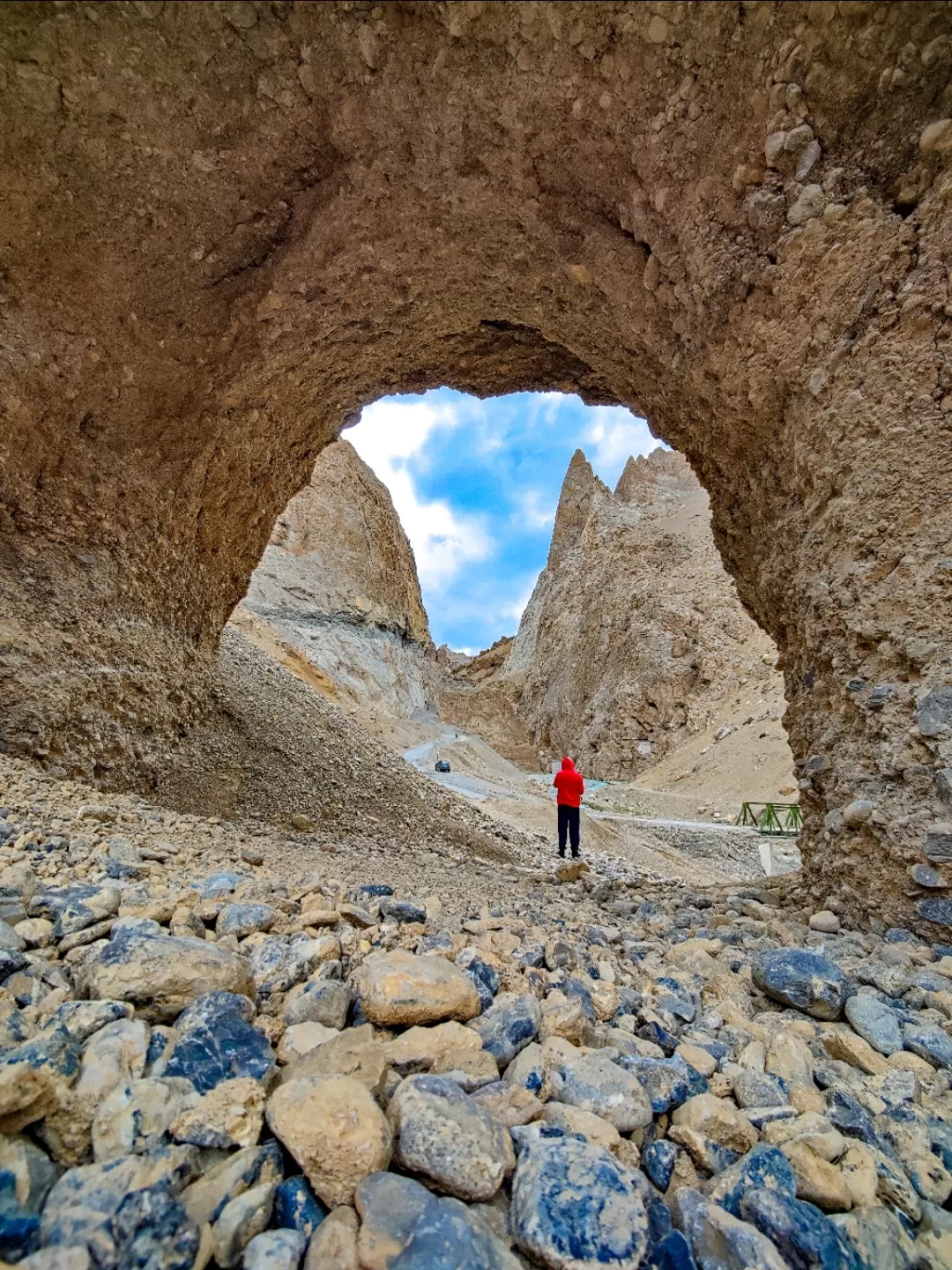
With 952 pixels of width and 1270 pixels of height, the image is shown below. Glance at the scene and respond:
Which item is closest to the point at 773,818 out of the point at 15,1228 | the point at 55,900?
the point at 55,900

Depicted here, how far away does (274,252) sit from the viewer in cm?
445

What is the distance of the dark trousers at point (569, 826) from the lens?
27.2 feet

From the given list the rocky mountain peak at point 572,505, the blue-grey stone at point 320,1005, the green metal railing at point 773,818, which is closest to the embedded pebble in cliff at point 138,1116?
the blue-grey stone at point 320,1005

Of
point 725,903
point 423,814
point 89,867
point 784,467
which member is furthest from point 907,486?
point 423,814

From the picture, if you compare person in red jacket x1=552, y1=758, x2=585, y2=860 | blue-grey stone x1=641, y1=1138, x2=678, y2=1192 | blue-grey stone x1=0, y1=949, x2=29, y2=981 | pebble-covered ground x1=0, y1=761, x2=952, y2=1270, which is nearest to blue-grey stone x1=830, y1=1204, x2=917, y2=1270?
pebble-covered ground x1=0, y1=761, x2=952, y2=1270

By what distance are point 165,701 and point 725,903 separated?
4795 millimetres

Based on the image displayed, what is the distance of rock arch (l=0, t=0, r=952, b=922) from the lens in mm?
2939

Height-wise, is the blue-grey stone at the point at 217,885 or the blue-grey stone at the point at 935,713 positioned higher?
the blue-grey stone at the point at 935,713

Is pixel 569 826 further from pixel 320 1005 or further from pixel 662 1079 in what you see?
pixel 320 1005

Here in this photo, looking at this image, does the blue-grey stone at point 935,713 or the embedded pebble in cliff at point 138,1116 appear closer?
the embedded pebble in cliff at point 138,1116

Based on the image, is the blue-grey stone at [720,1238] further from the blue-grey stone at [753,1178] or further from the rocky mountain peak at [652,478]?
the rocky mountain peak at [652,478]

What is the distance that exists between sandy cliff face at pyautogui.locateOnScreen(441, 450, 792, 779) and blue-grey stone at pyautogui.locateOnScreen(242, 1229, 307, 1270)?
27.1 metres

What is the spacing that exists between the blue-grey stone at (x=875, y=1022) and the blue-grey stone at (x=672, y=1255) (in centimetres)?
119

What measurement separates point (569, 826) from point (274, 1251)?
26.3 ft
